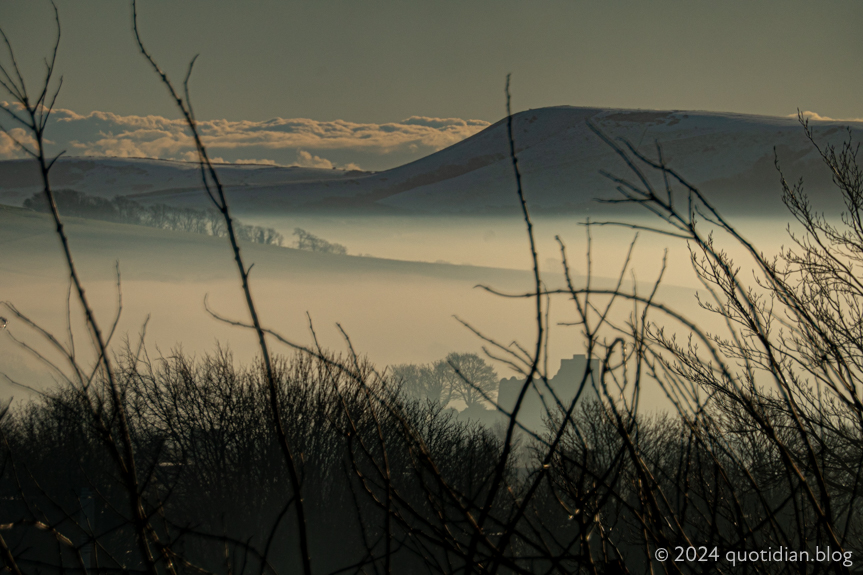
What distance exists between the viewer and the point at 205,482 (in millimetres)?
20359

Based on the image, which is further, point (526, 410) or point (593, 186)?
point (526, 410)

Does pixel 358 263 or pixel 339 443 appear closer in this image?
pixel 339 443

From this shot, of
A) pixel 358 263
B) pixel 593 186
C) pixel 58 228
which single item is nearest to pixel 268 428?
pixel 593 186

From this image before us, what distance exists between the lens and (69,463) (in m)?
20.4

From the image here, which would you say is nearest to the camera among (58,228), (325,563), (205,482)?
(58,228)

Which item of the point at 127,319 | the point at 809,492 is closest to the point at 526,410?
the point at 127,319

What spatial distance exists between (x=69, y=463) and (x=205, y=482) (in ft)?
15.8

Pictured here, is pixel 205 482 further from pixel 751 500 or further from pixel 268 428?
pixel 751 500

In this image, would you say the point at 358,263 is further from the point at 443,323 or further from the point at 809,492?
the point at 809,492

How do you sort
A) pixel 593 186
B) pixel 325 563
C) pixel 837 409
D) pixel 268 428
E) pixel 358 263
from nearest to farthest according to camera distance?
pixel 837 409, pixel 325 563, pixel 268 428, pixel 593 186, pixel 358 263

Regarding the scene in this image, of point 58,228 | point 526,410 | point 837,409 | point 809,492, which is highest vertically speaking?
point 58,228

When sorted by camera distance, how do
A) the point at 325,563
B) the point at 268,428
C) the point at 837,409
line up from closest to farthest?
the point at 837,409, the point at 325,563, the point at 268,428

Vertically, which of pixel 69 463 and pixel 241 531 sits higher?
pixel 69 463

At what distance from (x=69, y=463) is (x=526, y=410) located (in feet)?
108
